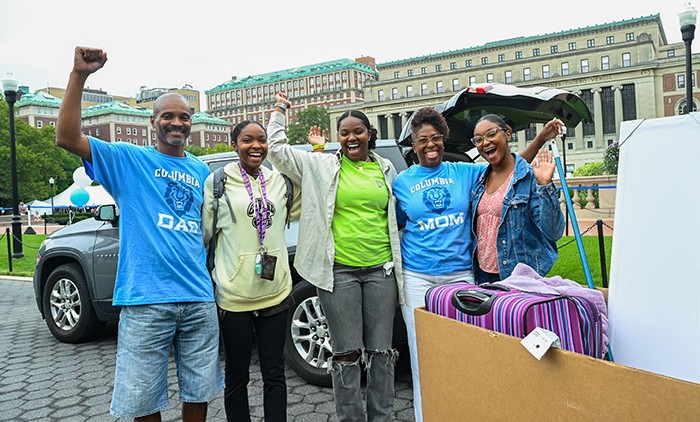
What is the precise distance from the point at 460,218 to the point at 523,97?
5.56 ft

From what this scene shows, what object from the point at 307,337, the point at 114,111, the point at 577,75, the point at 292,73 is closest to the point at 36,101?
the point at 114,111

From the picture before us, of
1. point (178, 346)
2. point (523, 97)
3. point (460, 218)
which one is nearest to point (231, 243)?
point (178, 346)

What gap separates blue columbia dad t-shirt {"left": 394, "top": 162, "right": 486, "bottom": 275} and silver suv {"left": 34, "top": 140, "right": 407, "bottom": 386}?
1.10m

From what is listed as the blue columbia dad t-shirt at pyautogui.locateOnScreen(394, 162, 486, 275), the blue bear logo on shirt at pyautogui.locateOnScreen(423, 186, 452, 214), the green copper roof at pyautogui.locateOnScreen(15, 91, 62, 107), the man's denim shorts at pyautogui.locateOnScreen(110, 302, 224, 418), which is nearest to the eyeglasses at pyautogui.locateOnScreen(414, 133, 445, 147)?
the blue columbia dad t-shirt at pyautogui.locateOnScreen(394, 162, 486, 275)

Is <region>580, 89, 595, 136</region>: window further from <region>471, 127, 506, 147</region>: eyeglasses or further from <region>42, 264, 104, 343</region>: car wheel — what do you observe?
<region>471, 127, 506, 147</region>: eyeglasses

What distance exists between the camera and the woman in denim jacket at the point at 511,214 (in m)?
2.64

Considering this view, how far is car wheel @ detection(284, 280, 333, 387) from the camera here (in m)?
4.14

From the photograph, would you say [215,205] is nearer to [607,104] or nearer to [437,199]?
[437,199]

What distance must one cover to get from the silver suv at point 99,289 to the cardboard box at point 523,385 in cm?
208

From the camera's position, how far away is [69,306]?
19.0 feet

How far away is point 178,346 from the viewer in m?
2.56

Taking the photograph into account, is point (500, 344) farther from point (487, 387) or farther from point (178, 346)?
point (178, 346)

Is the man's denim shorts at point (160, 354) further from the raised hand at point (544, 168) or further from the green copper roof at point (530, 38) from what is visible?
the green copper roof at point (530, 38)

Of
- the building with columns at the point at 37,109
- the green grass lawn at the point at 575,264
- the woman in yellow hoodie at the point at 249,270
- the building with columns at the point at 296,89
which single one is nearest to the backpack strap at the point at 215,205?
the woman in yellow hoodie at the point at 249,270
